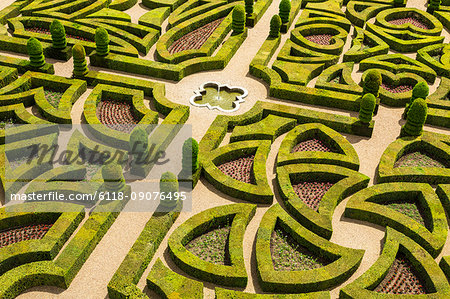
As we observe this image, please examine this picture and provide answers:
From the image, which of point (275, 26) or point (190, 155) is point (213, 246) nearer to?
point (190, 155)

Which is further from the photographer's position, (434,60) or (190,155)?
(434,60)

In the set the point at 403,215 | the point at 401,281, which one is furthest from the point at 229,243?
the point at 403,215

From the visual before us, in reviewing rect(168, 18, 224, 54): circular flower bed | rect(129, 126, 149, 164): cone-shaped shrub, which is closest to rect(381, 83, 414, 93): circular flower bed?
rect(168, 18, 224, 54): circular flower bed

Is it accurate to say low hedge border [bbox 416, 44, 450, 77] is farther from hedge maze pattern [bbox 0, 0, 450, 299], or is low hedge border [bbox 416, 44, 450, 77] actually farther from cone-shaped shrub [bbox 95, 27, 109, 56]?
cone-shaped shrub [bbox 95, 27, 109, 56]

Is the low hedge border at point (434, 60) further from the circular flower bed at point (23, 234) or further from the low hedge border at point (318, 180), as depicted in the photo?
the circular flower bed at point (23, 234)

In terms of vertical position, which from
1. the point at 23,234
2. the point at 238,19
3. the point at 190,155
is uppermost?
the point at 238,19

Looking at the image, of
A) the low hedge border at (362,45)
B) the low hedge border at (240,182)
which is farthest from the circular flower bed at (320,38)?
the low hedge border at (240,182)

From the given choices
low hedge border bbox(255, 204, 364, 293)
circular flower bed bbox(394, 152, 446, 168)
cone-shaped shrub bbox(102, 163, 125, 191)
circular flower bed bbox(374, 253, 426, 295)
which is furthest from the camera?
circular flower bed bbox(394, 152, 446, 168)
